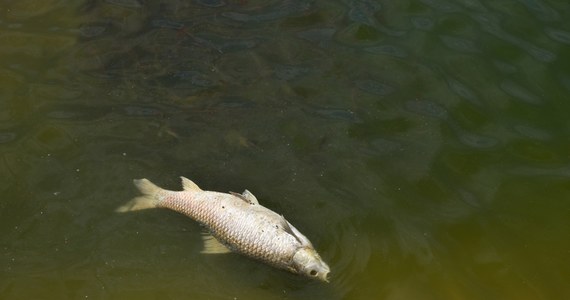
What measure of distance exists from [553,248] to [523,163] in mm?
1117

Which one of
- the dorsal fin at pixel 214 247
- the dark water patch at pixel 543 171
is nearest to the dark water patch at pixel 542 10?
the dark water patch at pixel 543 171

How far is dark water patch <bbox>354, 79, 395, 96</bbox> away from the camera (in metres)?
7.15

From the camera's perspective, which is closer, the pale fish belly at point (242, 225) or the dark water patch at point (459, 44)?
the pale fish belly at point (242, 225)

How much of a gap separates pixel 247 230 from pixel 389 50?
11.9 feet

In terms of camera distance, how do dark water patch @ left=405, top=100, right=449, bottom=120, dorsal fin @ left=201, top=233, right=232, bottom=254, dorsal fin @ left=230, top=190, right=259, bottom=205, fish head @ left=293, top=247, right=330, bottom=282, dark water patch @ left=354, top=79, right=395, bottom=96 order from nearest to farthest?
1. fish head @ left=293, top=247, right=330, bottom=282
2. dorsal fin @ left=201, top=233, right=232, bottom=254
3. dorsal fin @ left=230, top=190, right=259, bottom=205
4. dark water patch @ left=405, top=100, right=449, bottom=120
5. dark water patch @ left=354, top=79, right=395, bottom=96

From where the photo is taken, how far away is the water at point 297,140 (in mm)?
5598

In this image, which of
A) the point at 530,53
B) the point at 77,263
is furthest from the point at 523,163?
the point at 77,263

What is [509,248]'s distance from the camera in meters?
5.84

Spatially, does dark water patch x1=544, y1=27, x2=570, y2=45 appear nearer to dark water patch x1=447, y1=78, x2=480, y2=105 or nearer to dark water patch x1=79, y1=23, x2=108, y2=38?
dark water patch x1=447, y1=78, x2=480, y2=105

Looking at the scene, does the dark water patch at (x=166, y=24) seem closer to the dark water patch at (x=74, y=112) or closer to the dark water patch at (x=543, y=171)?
the dark water patch at (x=74, y=112)

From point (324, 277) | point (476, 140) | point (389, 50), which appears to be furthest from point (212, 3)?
point (324, 277)

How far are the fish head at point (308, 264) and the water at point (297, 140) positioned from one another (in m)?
0.44

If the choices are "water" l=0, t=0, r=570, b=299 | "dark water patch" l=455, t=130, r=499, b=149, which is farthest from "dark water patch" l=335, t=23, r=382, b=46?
"dark water patch" l=455, t=130, r=499, b=149

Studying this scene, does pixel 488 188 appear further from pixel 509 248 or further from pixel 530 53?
pixel 530 53
